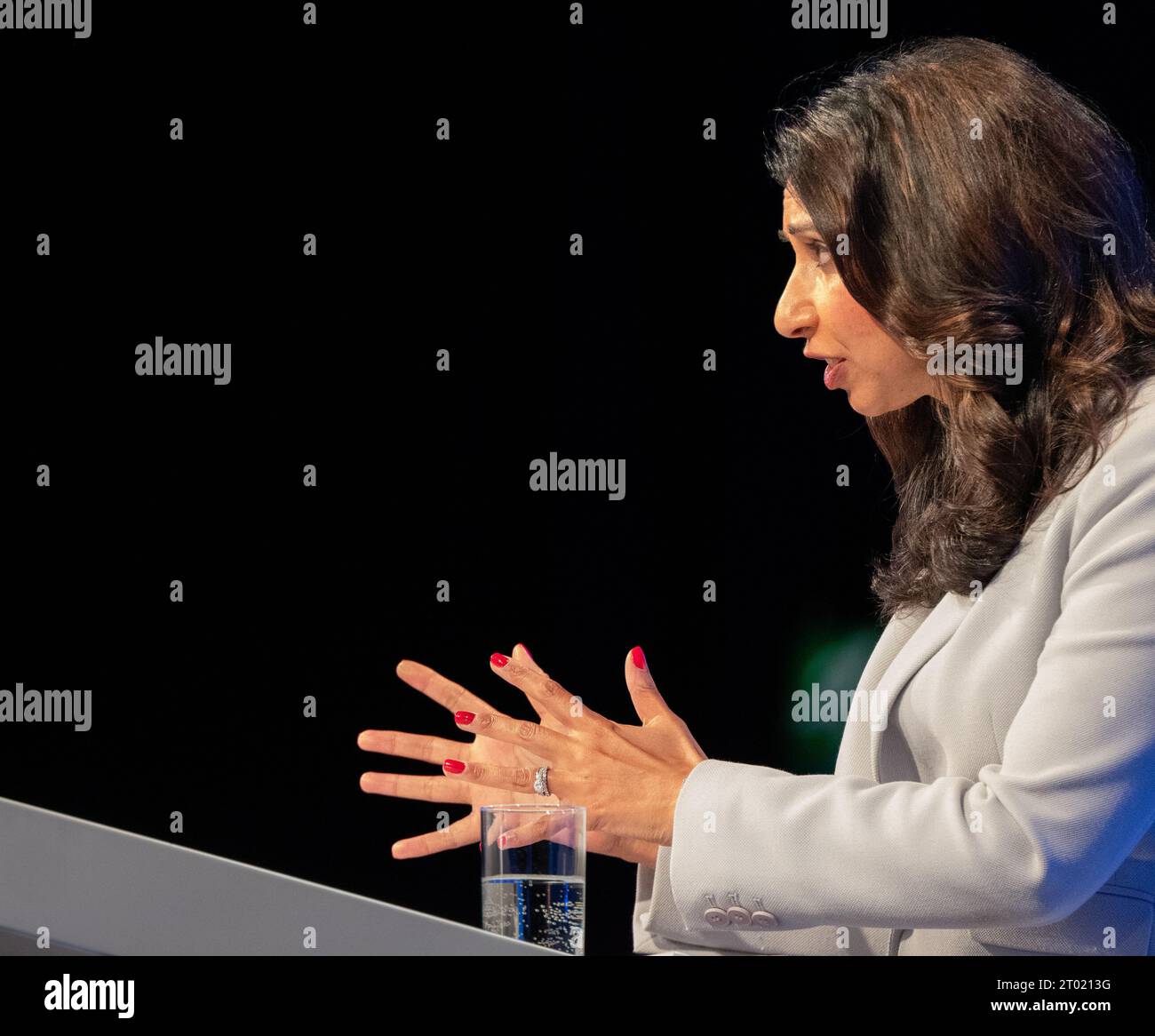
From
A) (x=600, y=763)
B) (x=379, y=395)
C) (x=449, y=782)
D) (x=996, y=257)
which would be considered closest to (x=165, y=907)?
(x=600, y=763)

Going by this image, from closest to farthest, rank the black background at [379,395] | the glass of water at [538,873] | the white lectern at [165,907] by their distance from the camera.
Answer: the white lectern at [165,907] → the glass of water at [538,873] → the black background at [379,395]

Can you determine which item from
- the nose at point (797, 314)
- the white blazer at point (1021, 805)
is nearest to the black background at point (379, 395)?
the nose at point (797, 314)

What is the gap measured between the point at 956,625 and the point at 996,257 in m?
0.34

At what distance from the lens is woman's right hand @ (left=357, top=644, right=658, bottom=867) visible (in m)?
1.29

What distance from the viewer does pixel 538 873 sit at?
0.99 m

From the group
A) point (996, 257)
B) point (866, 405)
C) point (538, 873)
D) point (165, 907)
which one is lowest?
point (538, 873)

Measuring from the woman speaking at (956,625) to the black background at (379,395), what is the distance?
4.34 ft

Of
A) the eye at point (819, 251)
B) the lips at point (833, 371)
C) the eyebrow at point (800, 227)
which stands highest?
the eyebrow at point (800, 227)

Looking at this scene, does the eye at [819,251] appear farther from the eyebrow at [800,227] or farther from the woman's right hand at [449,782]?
the woman's right hand at [449,782]

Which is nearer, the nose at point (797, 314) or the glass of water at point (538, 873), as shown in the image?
the glass of water at point (538, 873)

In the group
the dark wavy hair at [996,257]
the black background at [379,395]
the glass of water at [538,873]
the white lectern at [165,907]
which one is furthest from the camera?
the black background at [379,395]

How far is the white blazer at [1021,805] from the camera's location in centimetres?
99

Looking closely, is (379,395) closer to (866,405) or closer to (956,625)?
(866,405)

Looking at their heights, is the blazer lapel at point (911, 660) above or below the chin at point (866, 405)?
below
